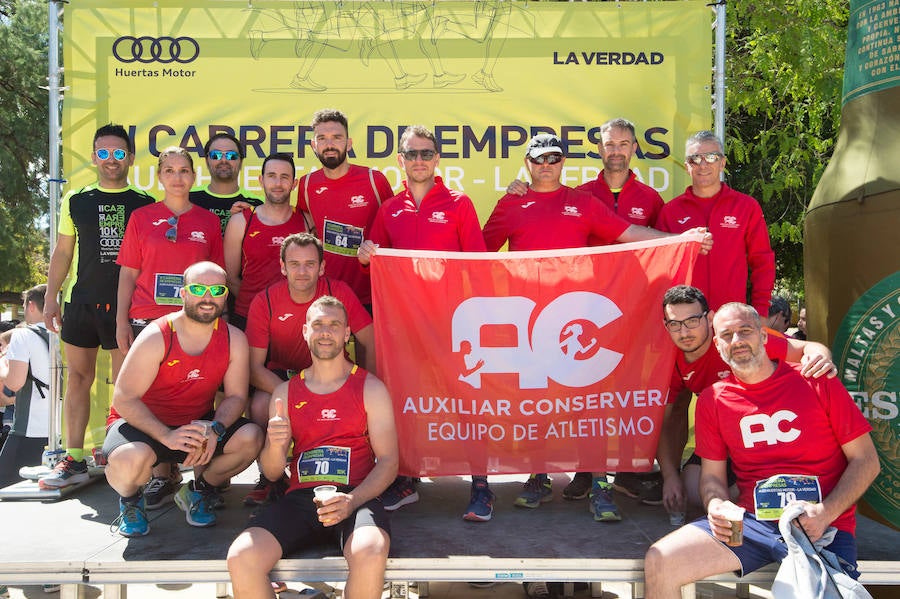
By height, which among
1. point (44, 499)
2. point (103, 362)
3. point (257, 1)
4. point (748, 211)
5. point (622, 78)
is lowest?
point (44, 499)

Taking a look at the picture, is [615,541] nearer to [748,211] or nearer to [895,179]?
[748,211]

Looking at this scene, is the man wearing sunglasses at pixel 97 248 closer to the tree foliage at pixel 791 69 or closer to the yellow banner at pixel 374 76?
the yellow banner at pixel 374 76

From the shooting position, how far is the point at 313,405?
3.36m

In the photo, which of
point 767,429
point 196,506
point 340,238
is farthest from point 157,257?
point 767,429

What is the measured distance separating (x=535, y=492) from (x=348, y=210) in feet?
6.07

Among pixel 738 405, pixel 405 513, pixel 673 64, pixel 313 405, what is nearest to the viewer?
pixel 738 405

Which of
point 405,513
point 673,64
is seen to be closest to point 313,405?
point 405,513

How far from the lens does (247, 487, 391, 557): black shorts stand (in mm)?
3068

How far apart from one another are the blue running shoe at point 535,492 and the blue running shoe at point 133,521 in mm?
1802

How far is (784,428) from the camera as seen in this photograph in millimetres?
3037

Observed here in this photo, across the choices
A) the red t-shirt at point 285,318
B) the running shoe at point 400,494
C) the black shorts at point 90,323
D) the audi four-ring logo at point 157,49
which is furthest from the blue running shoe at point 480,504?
the audi four-ring logo at point 157,49

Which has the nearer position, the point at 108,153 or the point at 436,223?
the point at 436,223

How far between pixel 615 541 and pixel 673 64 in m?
3.42

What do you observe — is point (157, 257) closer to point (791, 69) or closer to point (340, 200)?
point (340, 200)
